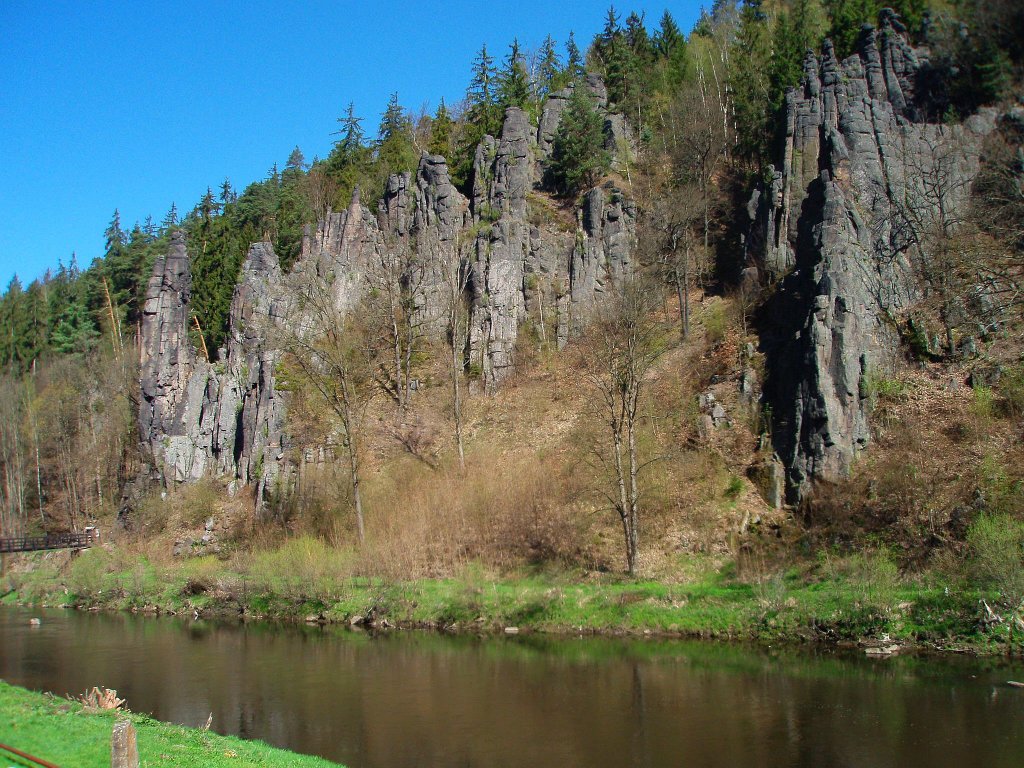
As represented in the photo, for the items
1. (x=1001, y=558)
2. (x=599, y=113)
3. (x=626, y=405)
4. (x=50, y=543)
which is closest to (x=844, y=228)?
(x=626, y=405)

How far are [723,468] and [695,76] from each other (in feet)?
139

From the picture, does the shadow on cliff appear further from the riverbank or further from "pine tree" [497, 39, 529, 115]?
"pine tree" [497, 39, 529, 115]

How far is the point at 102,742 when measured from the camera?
41.5ft

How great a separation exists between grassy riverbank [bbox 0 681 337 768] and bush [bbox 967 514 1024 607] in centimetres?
1687

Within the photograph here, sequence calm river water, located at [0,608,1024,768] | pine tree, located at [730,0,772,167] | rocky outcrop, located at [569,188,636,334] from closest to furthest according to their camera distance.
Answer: calm river water, located at [0,608,1024,768] → rocky outcrop, located at [569,188,636,334] → pine tree, located at [730,0,772,167]

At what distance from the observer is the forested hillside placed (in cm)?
2867

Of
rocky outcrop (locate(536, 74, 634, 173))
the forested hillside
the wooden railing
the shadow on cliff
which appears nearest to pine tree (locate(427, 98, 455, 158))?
the forested hillside

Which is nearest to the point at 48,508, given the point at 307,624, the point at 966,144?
the point at 307,624

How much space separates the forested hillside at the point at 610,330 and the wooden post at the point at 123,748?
630 inches

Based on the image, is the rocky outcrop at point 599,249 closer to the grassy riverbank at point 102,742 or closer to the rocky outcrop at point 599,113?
the rocky outcrop at point 599,113

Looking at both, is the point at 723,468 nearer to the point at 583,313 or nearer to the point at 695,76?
the point at 583,313

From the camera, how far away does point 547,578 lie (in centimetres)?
2811

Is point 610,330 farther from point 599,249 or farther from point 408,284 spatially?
point 408,284

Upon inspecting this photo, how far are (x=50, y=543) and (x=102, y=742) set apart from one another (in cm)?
3815
